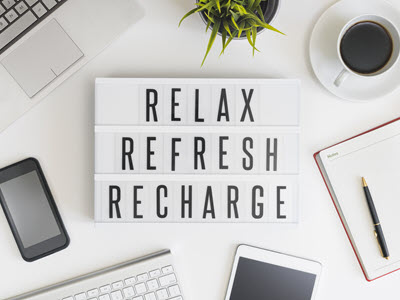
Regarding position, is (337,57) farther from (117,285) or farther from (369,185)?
(117,285)

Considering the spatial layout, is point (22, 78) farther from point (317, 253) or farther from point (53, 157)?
point (317, 253)

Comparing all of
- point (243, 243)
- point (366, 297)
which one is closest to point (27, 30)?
point (243, 243)

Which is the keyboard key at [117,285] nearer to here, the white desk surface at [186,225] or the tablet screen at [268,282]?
the white desk surface at [186,225]

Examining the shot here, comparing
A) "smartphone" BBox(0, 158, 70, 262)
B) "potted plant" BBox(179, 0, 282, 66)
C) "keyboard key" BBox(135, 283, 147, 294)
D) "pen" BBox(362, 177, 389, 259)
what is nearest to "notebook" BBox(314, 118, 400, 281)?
"pen" BBox(362, 177, 389, 259)

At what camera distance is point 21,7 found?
76 cm

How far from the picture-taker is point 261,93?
75 cm

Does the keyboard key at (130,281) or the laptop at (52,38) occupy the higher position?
the laptop at (52,38)

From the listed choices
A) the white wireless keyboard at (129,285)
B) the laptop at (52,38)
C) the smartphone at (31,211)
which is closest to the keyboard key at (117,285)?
the white wireless keyboard at (129,285)

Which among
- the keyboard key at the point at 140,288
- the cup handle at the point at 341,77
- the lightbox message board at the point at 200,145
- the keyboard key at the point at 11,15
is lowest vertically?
the keyboard key at the point at 140,288

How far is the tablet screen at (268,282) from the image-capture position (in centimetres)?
80

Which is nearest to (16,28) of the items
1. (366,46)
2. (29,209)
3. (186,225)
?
(29,209)

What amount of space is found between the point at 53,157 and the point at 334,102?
46 cm

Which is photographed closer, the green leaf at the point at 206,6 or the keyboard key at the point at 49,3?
the green leaf at the point at 206,6

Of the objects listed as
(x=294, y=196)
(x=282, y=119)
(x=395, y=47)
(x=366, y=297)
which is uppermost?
(x=395, y=47)
